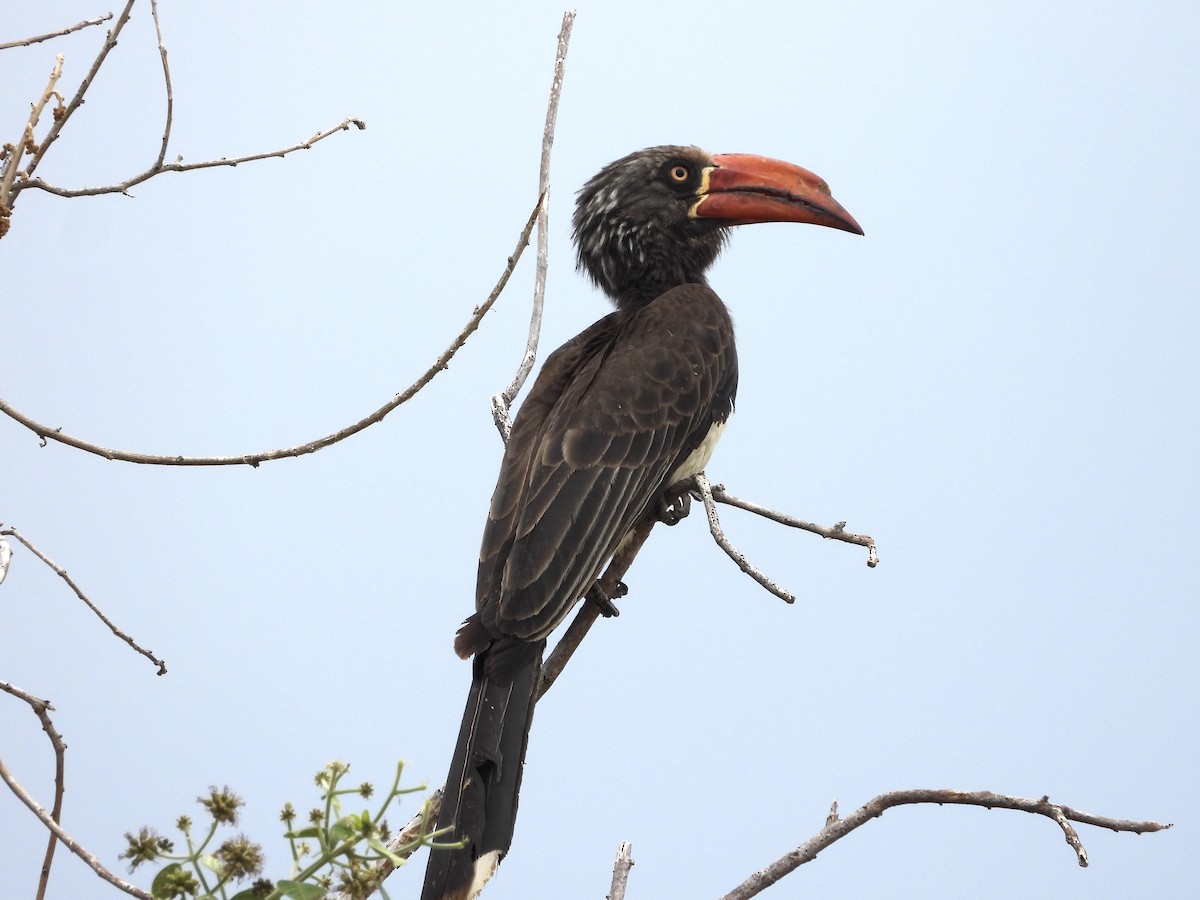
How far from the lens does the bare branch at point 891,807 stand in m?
2.45

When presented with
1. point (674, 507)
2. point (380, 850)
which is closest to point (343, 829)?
point (380, 850)

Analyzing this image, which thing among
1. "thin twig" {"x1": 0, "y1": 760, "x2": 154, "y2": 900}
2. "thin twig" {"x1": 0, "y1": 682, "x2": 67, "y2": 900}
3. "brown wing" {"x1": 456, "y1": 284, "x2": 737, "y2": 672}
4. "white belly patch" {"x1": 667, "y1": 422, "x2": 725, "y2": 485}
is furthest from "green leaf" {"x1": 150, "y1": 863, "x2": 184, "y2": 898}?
"white belly patch" {"x1": 667, "y1": 422, "x2": 725, "y2": 485}

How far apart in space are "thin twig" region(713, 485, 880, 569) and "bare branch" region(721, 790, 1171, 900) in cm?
46

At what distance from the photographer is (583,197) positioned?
4.67 meters

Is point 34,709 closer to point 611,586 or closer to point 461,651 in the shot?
point 461,651

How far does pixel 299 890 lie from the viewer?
5.41 feet

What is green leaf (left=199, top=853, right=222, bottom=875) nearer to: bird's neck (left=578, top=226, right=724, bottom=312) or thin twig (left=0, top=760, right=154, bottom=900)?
thin twig (left=0, top=760, right=154, bottom=900)

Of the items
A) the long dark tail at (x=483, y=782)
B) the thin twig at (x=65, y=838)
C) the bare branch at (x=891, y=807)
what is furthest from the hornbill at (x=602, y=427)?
the thin twig at (x=65, y=838)

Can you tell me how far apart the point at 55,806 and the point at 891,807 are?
5.17 ft

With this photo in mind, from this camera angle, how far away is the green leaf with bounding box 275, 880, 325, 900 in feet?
5.40

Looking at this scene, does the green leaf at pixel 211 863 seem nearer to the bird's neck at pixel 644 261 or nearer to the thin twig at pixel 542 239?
the thin twig at pixel 542 239

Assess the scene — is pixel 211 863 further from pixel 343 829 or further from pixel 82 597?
pixel 82 597

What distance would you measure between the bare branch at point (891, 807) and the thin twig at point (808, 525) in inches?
18.0

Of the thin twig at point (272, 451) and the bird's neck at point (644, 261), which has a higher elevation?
the bird's neck at point (644, 261)
